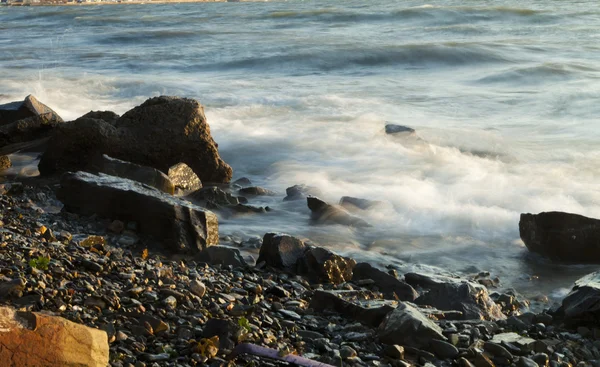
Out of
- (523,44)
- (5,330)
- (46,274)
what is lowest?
(523,44)

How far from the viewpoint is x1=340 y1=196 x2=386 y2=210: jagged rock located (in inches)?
304

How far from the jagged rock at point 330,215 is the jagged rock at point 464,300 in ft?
Result: 6.88

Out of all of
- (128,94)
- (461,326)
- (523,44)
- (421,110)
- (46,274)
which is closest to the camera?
(46,274)

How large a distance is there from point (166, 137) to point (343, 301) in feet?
13.2

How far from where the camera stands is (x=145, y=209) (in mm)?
5887

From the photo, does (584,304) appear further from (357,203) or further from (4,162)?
(4,162)

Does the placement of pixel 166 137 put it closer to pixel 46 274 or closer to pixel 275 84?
pixel 46 274

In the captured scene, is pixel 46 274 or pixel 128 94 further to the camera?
pixel 128 94

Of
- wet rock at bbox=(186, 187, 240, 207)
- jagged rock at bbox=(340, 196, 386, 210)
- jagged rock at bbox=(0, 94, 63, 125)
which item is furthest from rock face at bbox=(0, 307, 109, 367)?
jagged rock at bbox=(0, 94, 63, 125)

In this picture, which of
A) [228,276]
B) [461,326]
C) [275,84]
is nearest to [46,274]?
[228,276]

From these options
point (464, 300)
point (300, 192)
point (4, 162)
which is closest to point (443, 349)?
point (464, 300)

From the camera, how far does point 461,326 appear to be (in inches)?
174

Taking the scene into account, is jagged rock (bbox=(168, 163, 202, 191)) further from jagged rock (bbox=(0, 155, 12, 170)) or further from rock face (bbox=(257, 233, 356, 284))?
rock face (bbox=(257, 233, 356, 284))

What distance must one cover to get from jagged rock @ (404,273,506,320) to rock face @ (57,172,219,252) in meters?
1.72
